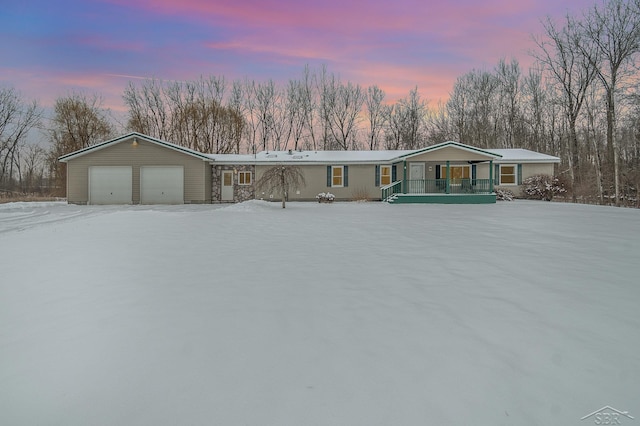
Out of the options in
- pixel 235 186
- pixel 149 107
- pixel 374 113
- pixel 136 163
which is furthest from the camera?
pixel 374 113

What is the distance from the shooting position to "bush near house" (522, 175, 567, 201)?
23156 millimetres

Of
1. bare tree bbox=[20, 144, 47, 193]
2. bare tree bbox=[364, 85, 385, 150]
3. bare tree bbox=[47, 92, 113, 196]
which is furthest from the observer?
bare tree bbox=[364, 85, 385, 150]

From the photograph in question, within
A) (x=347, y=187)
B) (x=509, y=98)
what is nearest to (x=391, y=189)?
(x=347, y=187)

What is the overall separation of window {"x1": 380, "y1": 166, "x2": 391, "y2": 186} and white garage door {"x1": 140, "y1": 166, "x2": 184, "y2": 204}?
1299cm

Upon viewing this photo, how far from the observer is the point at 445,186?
2222 centimetres

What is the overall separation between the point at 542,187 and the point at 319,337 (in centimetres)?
2518

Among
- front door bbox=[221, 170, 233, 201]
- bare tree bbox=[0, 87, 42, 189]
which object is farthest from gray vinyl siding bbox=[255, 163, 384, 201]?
bare tree bbox=[0, 87, 42, 189]

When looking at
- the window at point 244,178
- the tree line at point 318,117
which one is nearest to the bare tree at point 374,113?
the tree line at point 318,117

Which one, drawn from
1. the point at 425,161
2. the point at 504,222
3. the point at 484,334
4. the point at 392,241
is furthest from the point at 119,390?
the point at 425,161

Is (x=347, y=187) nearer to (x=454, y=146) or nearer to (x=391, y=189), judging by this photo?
(x=391, y=189)

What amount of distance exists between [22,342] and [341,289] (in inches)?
130

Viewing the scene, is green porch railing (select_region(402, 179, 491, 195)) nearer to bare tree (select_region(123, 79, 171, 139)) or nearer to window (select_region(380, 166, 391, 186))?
window (select_region(380, 166, 391, 186))

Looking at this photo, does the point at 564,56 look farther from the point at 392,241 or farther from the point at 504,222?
the point at 392,241

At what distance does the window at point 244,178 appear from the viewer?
2358 centimetres
